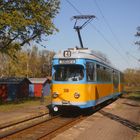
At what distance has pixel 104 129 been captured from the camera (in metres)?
14.2

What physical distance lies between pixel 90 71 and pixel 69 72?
3.91ft

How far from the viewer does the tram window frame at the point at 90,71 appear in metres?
19.0

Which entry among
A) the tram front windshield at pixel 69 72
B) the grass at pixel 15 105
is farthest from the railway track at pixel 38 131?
the grass at pixel 15 105

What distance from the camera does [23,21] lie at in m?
27.2

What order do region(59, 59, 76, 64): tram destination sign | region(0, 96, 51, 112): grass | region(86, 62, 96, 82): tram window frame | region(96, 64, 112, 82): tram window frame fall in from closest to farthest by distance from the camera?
region(59, 59, 76, 64): tram destination sign, region(86, 62, 96, 82): tram window frame, region(96, 64, 112, 82): tram window frame, region(0, 96, 51, 112): grass

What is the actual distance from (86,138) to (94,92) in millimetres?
8108

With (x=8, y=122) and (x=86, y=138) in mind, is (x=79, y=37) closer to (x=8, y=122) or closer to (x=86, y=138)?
(x=8, y=122)

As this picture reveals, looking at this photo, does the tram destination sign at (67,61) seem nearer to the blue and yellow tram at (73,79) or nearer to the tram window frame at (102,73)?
the blue and yellow tram at (73,79)

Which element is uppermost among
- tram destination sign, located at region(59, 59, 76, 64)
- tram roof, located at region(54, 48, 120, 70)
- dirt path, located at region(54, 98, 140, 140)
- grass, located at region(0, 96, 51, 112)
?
tram roof, located at region(54, 48, 120, 70)

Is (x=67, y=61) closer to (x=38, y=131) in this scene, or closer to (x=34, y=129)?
(x=34, y=129)

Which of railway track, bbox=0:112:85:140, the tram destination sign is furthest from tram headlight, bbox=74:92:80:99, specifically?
the tram destination sign

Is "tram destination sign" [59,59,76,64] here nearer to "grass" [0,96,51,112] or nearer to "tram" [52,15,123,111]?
"tram" [52,15,123,111]

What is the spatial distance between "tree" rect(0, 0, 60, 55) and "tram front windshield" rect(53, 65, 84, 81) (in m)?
8.44

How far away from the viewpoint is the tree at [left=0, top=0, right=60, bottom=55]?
26859mm
